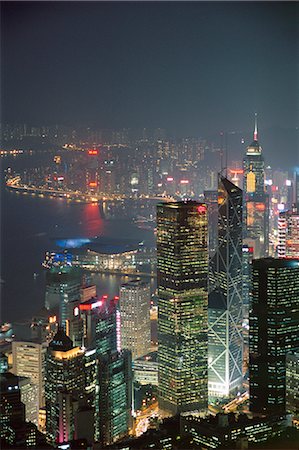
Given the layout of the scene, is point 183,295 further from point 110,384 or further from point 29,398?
point 29,398

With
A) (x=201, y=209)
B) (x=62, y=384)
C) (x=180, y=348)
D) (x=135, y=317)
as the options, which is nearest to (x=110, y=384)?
(x=62, y=384)

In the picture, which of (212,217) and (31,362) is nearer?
(31,362)

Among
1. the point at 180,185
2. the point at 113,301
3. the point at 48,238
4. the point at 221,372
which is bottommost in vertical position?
the point at 221,372

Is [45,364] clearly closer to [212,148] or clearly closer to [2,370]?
[2,370]

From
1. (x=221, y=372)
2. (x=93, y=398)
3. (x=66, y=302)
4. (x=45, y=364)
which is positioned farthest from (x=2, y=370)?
(x=221, y=372)

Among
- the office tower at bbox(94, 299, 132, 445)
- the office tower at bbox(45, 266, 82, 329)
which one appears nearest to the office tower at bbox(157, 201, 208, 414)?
the office tower at bbox(94, 299, 132, 445)

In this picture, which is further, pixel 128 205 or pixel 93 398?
pixel 128 205
